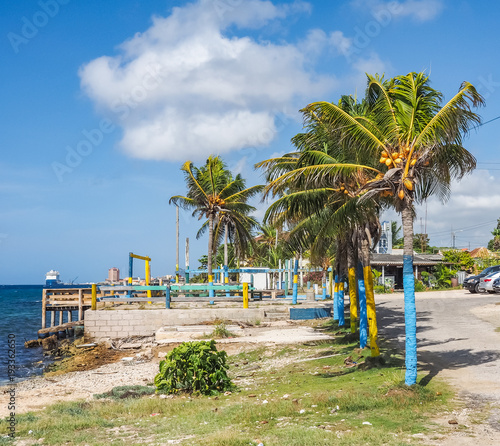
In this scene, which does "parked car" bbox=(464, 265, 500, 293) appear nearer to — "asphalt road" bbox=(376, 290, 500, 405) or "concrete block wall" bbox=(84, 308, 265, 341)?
"asphalt road" bbox=(376, 290, 500, 405)

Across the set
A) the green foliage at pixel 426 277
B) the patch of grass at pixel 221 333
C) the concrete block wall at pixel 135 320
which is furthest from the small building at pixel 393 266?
the patch of grass at pixel 221 333

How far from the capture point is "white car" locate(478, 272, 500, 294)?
3891 centimetres

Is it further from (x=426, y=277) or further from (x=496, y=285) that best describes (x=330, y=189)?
(x=426, y=277)

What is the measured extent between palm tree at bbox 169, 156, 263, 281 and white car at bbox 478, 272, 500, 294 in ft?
59.7

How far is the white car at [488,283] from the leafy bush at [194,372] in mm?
30652

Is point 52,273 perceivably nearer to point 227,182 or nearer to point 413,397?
point 227,182

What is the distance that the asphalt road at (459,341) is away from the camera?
12.2 meters

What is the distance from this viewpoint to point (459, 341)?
1780 centimetres

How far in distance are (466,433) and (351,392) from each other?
3227 millimetres

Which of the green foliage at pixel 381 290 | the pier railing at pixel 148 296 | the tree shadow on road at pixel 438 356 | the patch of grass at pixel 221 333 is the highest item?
the pier railing at pixel 148 296

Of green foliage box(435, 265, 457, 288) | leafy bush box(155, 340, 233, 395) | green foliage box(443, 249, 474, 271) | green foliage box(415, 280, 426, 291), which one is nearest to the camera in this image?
leafy bush box(155, 340, 233, 395)

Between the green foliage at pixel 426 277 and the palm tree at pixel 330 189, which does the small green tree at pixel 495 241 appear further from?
the palm tree at pixel 330 189

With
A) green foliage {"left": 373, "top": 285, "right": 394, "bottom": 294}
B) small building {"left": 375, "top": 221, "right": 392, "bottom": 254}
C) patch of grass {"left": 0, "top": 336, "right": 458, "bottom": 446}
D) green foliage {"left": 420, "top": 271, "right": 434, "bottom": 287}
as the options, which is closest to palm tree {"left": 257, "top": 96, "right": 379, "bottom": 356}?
patch of grass {"left": 0, "top": 336, "right": 458, "bottom": 446}

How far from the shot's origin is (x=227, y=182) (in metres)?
35.2
